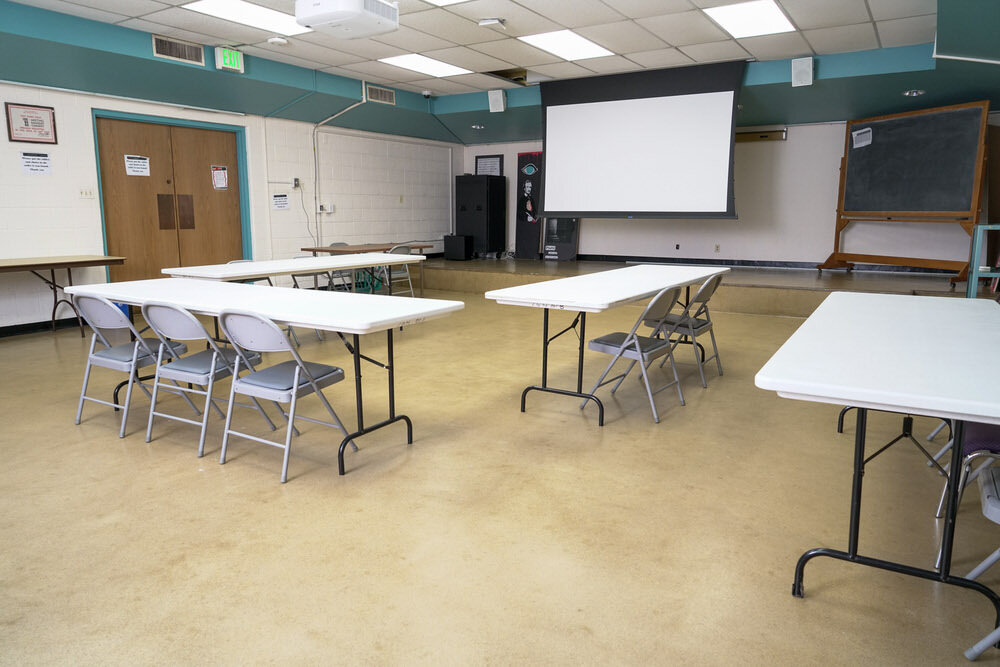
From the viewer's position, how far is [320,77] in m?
7.67

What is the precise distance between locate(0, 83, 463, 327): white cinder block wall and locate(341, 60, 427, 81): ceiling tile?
44.5 inches

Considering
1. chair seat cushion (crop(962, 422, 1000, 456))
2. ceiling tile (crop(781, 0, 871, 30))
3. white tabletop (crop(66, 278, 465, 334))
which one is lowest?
chair seat cushion (crop(962, 422, 1000, 456))

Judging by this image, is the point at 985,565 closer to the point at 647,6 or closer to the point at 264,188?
the point at 647,6

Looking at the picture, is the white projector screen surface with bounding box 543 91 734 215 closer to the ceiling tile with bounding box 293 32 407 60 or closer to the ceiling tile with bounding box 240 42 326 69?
the ceiling tile with bounding box 293 32 407 60

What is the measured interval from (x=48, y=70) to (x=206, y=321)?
2.55 meters

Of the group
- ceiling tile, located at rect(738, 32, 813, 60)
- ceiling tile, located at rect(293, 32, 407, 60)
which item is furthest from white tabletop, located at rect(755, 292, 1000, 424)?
ceiling tile, located at rect(293, 32, 407, 60)

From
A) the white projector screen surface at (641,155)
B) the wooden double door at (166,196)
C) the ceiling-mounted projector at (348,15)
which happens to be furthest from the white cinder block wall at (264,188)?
the ceiling-mounted projector at (348,15)

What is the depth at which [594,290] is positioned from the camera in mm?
3652

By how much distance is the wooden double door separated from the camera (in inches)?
254

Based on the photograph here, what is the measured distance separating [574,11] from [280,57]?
3.46 m

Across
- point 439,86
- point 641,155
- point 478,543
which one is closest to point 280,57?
point 439,86

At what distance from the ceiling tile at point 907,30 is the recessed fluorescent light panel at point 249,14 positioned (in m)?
5.15

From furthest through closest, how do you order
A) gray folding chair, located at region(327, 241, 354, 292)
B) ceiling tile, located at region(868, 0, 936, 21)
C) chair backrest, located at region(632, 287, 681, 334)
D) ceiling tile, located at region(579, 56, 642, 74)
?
gray folding chair, located at region(327, 241, 354, 292), ceiling tile, located at region(579, 56, 642, 74), ceiling tile, located at region(868, 0, 936, 21), chair backrest, located at region(632, 287, 681, 334)

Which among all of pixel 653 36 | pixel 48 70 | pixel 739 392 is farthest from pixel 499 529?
pixel 48 70
